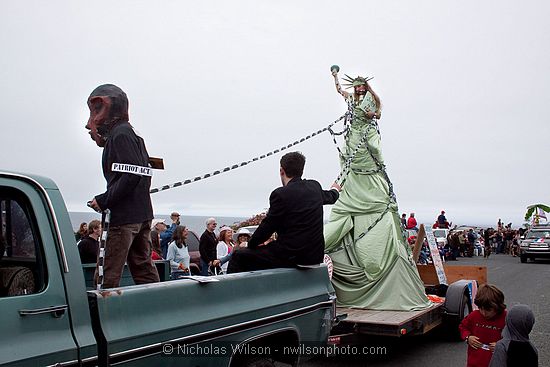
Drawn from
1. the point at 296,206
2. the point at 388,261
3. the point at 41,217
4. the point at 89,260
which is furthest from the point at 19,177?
the point at 388,261

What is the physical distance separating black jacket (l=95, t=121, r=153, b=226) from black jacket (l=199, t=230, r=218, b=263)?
519 centimetres

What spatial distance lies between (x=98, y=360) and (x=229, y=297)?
0.97 m

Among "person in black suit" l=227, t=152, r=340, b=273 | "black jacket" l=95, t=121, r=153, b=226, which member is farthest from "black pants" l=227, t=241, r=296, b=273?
"black jacket" l=95, t=121, r=153, b=226

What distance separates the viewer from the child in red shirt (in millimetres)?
4320

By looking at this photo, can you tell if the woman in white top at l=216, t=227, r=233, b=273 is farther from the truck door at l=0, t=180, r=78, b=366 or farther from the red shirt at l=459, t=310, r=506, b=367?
the truck door at l=0, t=180, r=78, b=366

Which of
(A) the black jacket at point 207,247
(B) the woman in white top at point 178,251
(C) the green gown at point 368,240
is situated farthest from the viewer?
(A) the black jacket at point 207,247

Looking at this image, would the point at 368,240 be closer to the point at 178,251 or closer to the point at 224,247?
the point at 224,247

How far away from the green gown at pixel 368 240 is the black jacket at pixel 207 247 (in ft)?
6.83

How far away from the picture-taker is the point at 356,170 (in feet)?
25.9

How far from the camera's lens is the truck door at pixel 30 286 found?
2.31m

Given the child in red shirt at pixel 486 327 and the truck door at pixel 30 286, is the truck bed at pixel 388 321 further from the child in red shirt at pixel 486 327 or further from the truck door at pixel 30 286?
the truck door at pixel 30 286

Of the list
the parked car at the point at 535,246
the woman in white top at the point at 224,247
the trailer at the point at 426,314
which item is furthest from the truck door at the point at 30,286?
the parked car at the point at 535,246

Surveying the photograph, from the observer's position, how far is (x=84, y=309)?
8.50 feet

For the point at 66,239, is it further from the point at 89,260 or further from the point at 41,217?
the point at 89,260
